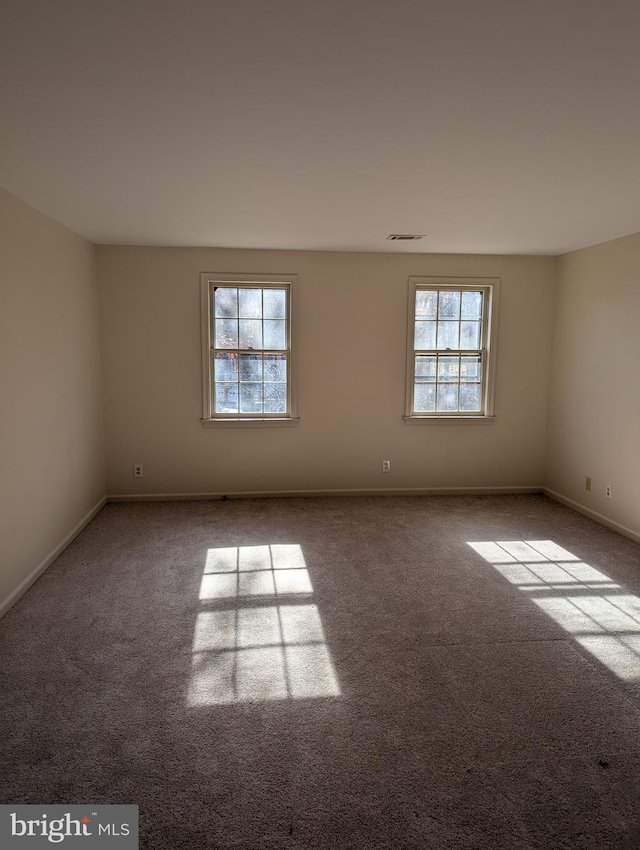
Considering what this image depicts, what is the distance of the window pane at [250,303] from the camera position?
526 centimetres

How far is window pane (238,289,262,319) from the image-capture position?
17.3ft

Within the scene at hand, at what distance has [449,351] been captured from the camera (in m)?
5.51

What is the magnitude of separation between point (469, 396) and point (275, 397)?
2024 millimetres

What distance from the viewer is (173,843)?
1.66 m

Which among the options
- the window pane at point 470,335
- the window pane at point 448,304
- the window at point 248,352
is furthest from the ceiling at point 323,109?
the window pane at point 470,335

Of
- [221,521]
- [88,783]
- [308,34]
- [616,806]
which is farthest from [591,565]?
[308,34]

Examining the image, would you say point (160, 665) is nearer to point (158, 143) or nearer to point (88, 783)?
point (88, 783)

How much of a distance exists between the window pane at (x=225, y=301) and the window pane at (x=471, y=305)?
232 centimetres

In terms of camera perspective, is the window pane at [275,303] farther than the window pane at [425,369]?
No

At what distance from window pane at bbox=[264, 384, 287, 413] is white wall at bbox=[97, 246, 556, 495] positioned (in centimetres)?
21

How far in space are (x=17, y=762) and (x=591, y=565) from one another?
360 cm

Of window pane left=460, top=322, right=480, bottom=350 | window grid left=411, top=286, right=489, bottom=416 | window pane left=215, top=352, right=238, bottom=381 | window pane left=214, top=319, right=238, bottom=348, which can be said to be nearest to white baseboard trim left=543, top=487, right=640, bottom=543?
window grid left=411, top=286, right=489, bottom=416

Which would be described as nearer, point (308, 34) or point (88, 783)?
point (308, 34)

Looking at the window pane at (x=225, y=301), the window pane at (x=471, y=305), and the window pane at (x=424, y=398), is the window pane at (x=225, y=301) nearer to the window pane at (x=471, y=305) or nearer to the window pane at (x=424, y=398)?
the window pane at (x=424, y=398)
